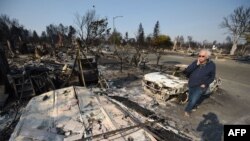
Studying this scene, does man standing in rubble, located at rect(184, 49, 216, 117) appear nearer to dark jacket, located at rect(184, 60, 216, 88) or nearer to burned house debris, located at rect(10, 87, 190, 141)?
dark jacket, located at rect(184, 60, 216, 88)

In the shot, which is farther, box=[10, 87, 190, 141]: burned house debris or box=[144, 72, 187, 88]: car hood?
box=[144, 72, 187, 88]: car hood

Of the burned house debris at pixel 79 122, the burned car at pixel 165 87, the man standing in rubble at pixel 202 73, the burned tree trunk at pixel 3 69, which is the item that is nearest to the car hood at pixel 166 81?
the burned car at pixel 165 87

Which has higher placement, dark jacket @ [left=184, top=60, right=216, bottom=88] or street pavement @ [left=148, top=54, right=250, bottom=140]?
dark jacket @ [left=184, top=60, right=216, bottom=88]

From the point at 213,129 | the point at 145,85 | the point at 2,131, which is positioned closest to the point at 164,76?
the point at 145,85

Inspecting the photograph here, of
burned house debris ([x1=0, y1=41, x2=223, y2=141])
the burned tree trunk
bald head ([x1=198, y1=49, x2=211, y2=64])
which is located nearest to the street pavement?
burned house debris ([x1=0, y1=41, x2=223, y2=141])

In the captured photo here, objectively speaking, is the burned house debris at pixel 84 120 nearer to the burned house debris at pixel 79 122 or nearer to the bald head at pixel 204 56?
the burned house debris at pixel 79 122

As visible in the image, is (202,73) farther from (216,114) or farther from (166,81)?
(216,114)

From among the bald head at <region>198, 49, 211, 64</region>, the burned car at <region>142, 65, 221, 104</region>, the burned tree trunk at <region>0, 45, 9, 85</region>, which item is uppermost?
the bald head at <region>198, 49, 211, 64</region>

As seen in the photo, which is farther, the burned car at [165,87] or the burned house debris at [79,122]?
the burned car at [165,87]

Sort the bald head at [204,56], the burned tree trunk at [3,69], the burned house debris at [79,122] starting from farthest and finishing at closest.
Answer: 1. the burned tree trunk at [3,69]
2. the bald head at [204,56]
3. the burned house debris at [79,122]

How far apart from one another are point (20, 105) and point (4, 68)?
2.47m

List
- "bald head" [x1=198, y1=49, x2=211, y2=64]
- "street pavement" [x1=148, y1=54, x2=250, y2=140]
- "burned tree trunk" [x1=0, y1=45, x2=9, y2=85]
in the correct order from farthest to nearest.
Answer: "burned tree trunk" [x1=0, y1=45, x2=9, y2=85] → "street pavement" [x1=148, y1=54, x2=250, y2=140] → "bald head" [x1=198, y1=49, x2=211, y2=64]

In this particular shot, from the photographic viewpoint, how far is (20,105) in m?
5.71

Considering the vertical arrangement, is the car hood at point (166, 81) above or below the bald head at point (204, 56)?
below
